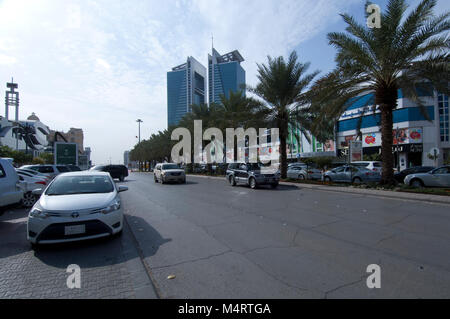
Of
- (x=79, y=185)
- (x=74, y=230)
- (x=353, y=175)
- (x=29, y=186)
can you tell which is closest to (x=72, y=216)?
(x=74, y=230)

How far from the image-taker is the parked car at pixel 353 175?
16312 millimetres

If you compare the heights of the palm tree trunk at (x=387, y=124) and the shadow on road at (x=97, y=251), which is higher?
the palm tree trunk at (x=387, y=124)

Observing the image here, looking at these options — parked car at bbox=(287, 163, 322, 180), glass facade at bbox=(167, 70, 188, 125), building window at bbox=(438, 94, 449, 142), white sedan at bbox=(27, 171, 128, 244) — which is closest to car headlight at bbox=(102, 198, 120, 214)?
white sedan at bbox=(27, 171, 128, 244)

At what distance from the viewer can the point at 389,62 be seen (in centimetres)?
1230

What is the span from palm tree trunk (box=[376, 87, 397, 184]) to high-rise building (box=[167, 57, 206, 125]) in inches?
2222

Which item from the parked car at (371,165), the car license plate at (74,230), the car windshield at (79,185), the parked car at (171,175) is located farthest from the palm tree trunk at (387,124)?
the car license plate at (74,230)

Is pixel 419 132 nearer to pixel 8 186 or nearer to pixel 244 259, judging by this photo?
pixel 244 259

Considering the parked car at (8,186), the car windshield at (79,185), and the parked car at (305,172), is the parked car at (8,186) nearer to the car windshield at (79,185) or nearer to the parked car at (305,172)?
the car windshield at (79,185)

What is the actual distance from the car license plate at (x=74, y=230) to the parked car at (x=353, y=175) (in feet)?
54.6

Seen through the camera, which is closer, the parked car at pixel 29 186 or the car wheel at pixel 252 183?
the parked car at pixel 29 186

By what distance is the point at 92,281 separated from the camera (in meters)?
3.35

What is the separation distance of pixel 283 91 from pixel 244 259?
16708mm
